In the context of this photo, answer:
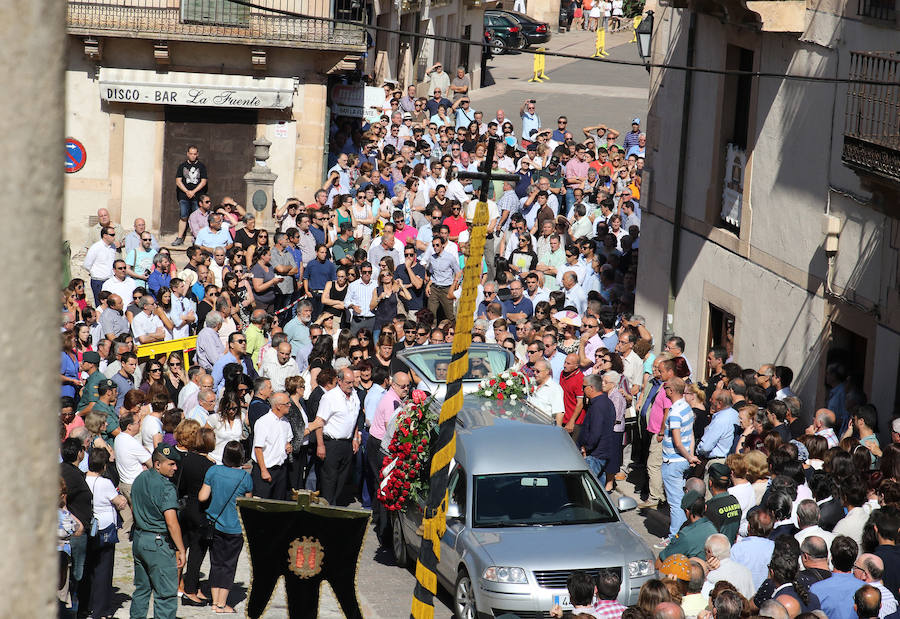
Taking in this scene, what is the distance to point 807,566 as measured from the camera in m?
8.77

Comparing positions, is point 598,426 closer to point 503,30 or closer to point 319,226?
point 319,226

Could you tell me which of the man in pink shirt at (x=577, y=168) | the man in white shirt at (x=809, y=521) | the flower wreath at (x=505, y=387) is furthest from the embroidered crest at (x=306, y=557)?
the man in pink shirt at (x=577, y=168)

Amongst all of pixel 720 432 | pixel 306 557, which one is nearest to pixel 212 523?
pixel 306 557

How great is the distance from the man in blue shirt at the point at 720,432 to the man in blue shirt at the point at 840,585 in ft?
13.6

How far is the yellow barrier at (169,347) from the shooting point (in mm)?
15016

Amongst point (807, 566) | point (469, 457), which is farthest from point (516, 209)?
point (807, 566)

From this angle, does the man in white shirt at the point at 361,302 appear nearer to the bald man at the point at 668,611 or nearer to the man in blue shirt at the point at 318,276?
the man in blue shirt at the point at 318,276

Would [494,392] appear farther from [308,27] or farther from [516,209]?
[308,27]

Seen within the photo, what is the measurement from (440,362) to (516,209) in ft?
27.0

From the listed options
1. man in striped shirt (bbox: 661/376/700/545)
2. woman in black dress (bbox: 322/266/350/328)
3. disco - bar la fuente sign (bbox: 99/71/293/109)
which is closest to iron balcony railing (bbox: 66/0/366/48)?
disco - bar la fuente sign (bbox: 99/71/293/109)

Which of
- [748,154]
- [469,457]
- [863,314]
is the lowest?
[469,457]

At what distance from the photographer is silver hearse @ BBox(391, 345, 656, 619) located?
1068cm

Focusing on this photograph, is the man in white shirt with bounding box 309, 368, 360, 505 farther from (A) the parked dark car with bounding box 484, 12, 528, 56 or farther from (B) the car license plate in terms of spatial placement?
(A) the parked dark car with bounding box 484, 12, 528, 56

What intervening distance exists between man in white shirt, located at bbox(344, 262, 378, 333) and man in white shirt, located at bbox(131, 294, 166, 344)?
2.80 metres
